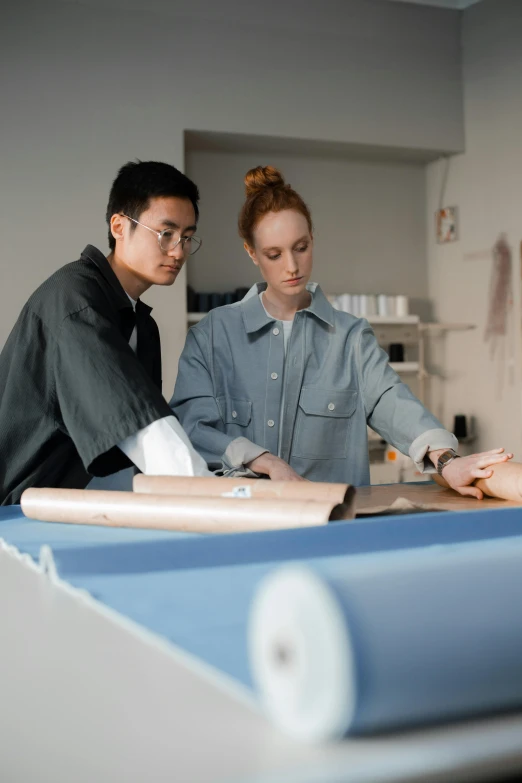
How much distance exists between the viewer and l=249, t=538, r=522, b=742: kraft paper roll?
473mm

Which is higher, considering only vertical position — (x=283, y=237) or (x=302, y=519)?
(x=283, y=237)

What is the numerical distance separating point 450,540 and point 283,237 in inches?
47.4

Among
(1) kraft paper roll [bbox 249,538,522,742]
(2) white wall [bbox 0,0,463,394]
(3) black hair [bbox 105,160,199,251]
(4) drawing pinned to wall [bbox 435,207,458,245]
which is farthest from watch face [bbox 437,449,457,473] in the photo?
(4) drawing pinned to wall [bbox 435,207,458,245]

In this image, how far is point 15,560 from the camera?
1.05 metres

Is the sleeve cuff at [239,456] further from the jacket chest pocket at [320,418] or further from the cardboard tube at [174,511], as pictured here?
the cardboard tube at [174,511]

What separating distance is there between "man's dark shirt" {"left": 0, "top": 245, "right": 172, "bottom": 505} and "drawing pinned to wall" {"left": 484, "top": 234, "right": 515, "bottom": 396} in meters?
3.70

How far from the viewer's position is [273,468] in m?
1.66

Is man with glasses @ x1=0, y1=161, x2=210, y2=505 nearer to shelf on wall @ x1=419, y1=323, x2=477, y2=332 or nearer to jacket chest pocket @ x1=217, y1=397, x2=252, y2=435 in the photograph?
jacket chest pocket @ x1=217, y1=397, x2=252, y2=435

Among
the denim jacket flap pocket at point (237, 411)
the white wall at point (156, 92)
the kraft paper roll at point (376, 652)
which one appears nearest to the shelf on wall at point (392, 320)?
the white wall at point (156, 92)

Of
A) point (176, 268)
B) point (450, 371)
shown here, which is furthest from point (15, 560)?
point (450, 371)

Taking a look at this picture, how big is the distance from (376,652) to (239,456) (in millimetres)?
1281

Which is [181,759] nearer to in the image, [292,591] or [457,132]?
[292,591]

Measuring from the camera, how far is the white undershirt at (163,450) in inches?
54.5

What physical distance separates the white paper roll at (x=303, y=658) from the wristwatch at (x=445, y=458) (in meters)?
1.20
